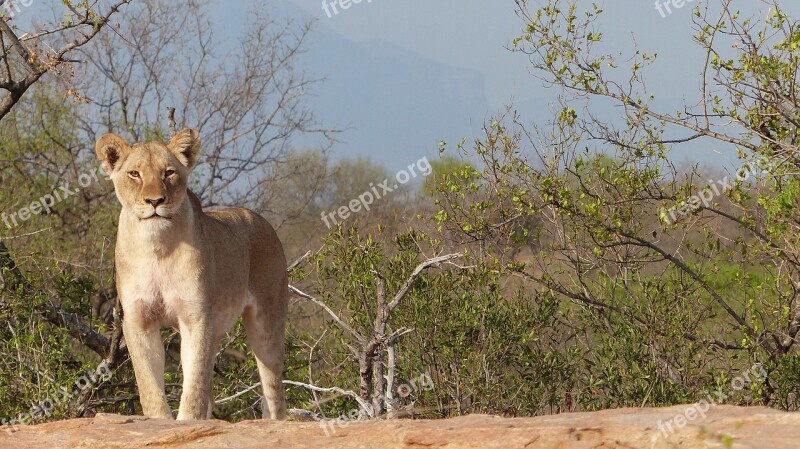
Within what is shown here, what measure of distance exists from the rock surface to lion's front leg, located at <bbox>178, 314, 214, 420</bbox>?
56cm

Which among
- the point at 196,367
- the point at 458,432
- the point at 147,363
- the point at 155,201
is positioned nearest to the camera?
the point at 458,432

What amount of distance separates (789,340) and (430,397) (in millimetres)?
2983

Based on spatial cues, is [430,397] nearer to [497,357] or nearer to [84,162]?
[497,357]

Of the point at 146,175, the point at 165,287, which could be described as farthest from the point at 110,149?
the point at 165,287

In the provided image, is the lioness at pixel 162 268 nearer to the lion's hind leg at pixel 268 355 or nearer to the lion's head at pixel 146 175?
the lion's head at pixel 146 175

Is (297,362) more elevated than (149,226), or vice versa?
(149,226)

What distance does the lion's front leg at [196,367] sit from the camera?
586cm

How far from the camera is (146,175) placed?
5.80 m

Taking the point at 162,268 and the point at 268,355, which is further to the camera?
the point at 268,355

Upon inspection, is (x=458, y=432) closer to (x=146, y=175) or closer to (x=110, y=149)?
(x=146, y=175)

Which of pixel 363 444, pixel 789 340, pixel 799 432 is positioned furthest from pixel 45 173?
pixel 799 432

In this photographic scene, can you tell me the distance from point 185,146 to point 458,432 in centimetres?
264

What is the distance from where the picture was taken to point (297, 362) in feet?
32.1

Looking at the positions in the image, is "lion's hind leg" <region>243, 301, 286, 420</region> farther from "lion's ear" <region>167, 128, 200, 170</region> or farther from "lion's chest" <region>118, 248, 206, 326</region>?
"lion's ear" <region>167, 128, 200, 170</region>
